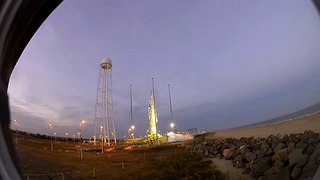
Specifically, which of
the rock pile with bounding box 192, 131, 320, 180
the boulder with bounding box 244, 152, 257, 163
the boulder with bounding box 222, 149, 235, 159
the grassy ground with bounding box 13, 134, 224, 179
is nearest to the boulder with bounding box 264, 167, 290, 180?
the rock pile with bounding box 192, 131, 320, 180

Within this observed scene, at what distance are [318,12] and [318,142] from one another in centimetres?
89

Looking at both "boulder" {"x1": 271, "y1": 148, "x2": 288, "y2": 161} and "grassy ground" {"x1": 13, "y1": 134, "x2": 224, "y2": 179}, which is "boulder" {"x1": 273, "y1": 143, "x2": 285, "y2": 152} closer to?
"boulder" {"x1": 271, "y1": 148, "x2": 288, "y2": 161}

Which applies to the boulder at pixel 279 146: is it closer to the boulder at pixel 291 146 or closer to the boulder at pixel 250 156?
the boulder at pixel 291 146

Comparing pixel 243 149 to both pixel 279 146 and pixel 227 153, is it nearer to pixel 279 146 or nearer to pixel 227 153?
pixel 227 153

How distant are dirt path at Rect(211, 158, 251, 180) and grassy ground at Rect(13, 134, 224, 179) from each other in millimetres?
61

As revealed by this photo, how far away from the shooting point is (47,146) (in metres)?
2.21

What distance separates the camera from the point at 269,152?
206 cm

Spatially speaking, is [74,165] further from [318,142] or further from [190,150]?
[318,142]

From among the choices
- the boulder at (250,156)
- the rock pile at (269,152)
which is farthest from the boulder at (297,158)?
the boulder at (250,156)

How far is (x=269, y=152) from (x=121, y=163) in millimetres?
1099

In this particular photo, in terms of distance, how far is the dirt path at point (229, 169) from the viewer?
6.72ft

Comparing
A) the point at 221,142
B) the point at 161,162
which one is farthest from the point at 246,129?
the point at 161,162

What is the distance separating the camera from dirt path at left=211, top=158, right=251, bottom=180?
2.05m

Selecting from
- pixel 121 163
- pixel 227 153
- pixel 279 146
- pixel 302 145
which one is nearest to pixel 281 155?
pixel 279 146
